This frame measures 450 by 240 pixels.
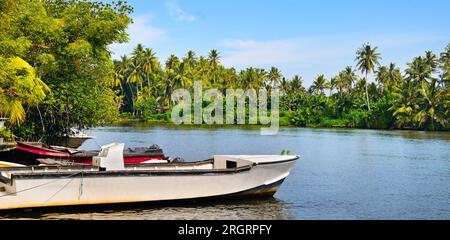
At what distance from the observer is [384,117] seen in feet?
306

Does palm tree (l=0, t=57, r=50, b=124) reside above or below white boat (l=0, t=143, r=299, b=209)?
above

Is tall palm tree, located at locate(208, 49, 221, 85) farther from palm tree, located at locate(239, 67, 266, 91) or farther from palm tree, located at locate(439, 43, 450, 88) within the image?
palm tree, located at locate(439, 43, 450, 88)

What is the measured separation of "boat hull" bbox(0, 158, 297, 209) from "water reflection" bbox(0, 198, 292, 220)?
0.26 meters

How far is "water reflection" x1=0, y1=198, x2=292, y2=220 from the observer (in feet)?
52.3

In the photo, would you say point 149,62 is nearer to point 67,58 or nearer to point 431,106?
point 431,106

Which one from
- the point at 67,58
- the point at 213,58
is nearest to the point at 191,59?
the point at 213,58

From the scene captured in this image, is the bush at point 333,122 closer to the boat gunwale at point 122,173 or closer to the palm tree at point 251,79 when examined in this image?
the palm tree at point 251,79

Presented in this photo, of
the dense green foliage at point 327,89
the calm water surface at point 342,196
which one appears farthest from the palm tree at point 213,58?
the calm water surface at point 342,196

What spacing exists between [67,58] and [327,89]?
9886 centimetres

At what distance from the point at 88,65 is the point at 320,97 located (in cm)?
7688

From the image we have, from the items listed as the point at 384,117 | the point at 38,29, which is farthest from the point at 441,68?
the point at 38,29

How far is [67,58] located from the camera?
29.7 meters

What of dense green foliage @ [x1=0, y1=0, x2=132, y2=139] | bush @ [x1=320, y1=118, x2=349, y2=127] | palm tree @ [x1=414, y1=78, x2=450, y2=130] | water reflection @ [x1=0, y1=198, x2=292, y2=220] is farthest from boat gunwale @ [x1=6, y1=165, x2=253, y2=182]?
bush @ [x1=320, y1=118, x2=349, y2=127]

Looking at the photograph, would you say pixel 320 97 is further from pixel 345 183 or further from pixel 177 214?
pixel 177 214
